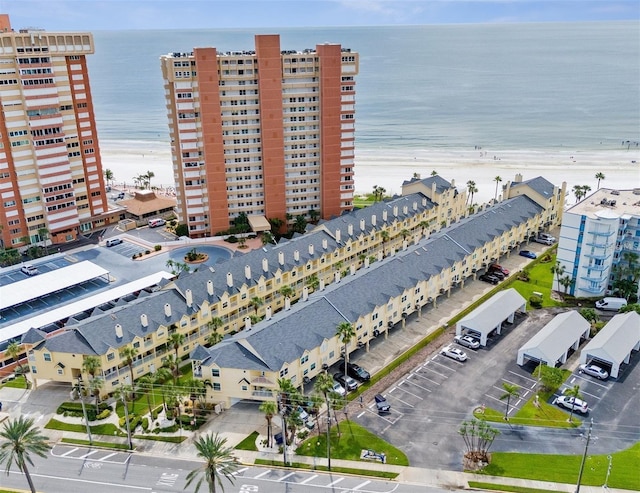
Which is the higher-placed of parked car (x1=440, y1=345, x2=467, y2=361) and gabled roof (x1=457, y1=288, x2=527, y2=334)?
gabled roof (x1=457, y1=288, x2=527, y2=334)

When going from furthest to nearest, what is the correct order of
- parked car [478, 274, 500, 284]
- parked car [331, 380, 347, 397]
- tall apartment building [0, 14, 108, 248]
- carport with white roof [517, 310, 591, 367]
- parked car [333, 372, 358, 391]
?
tall apartment building [0, 14, 108, 248] < parked car [478, 274, 500, 284] < carport with white roof [517, 310, 591, 367] < parked car [333, 372, 358, 391] < parked car [331, 380, 347, 397]

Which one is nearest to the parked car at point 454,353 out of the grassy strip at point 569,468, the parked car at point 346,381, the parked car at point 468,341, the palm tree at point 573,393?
the parked car at point 468,341

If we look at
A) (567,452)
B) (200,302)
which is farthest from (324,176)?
(567,452)

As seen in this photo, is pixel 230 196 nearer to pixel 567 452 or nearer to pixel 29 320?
pixel 29 320

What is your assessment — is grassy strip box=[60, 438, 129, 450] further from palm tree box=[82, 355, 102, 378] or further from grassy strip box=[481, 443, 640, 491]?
grassy strip box=[481, 443, 640, 491]

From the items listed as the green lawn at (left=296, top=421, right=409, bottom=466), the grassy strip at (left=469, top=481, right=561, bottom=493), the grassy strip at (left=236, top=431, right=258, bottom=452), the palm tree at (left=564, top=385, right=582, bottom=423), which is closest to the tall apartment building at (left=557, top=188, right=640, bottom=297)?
the palm tree at (left=564, top=385, right=582, bottom=423)

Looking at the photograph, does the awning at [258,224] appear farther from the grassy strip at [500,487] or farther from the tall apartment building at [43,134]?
the grassy strip at [500,487]
